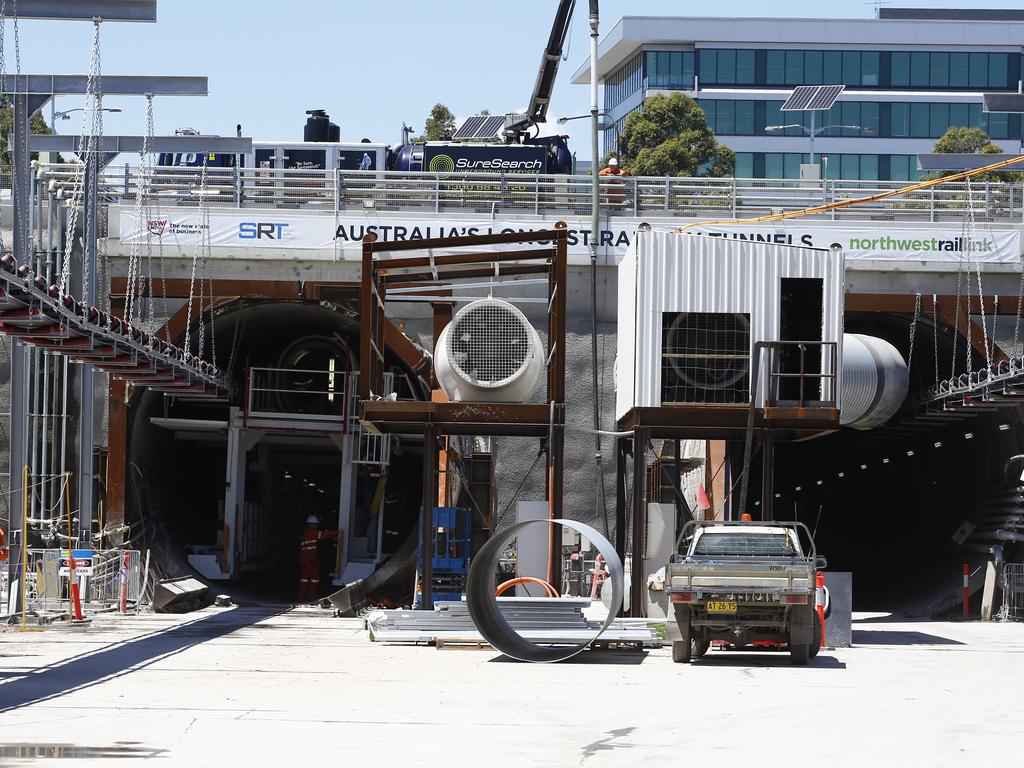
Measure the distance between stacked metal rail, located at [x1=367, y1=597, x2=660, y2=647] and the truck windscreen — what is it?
5.83 feet

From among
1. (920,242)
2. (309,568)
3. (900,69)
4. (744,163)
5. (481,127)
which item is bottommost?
(309,568)

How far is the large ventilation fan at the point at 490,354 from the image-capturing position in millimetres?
27094

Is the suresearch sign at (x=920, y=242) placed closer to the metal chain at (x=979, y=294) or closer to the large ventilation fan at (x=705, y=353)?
the metal chain at (x=979, y=294)

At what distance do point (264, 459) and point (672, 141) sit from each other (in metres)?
43.8

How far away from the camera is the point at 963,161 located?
3416cm

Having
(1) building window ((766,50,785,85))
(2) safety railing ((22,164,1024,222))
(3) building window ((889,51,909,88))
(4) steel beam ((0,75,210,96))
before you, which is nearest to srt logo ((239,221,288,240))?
(2) safety railing ((22,164,1024,222))

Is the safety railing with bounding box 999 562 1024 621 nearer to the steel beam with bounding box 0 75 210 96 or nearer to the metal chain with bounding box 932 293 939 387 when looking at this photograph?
the metal chain with bounding box 932 293 939 387

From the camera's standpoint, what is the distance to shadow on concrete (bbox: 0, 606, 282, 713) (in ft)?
53.6

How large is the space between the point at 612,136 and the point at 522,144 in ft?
213

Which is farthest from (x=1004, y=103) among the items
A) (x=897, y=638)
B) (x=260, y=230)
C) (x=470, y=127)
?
(x=470, y=127)

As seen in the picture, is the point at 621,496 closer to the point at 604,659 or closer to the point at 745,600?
the point at 604,659

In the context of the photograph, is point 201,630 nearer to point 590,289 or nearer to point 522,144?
point 590,289

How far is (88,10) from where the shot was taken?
25281 millimetres

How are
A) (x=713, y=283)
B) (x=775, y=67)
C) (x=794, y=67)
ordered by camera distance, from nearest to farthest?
(x=713, y=283) < (x=794, y=67) < (x=775, y=67)
